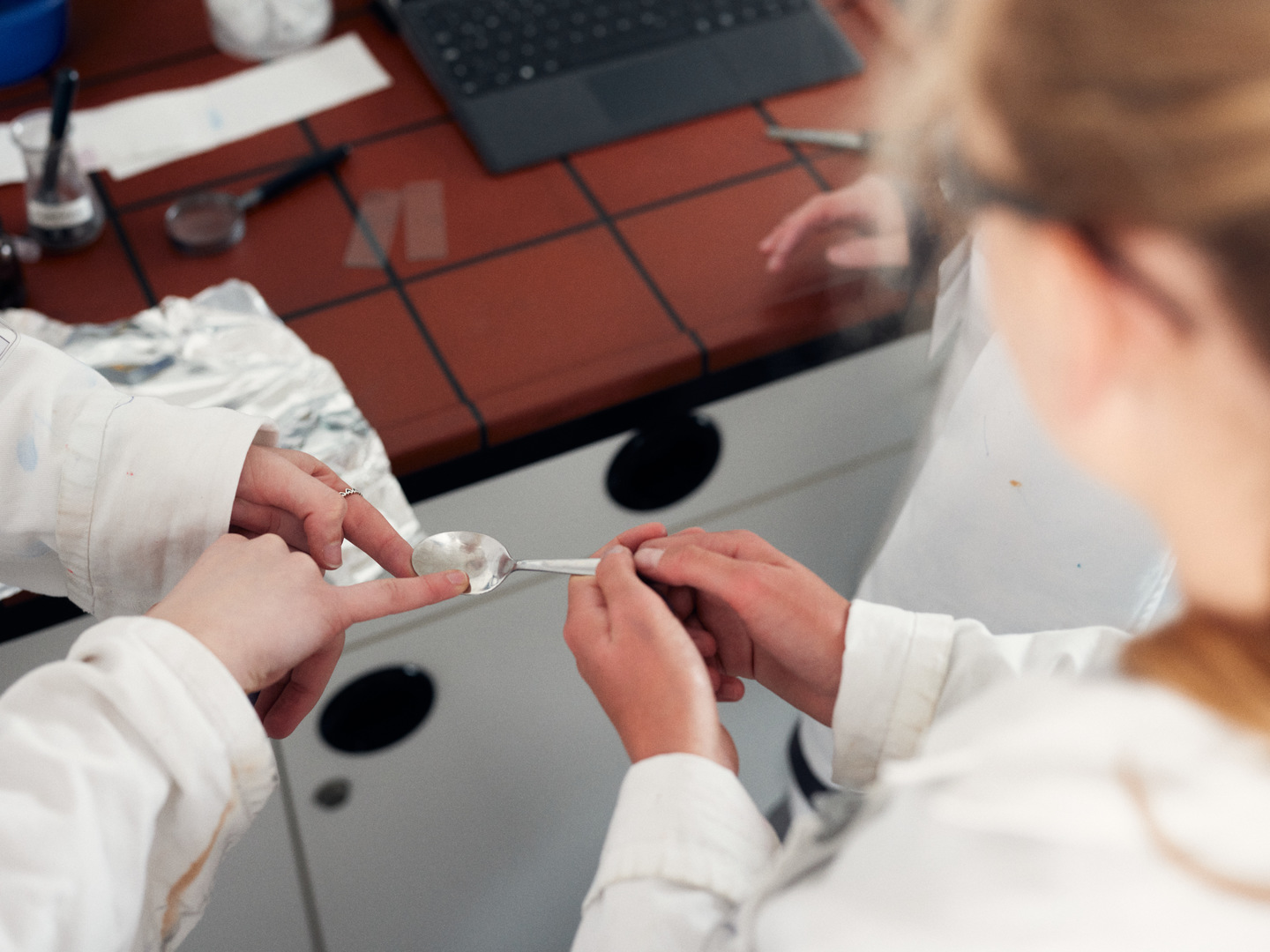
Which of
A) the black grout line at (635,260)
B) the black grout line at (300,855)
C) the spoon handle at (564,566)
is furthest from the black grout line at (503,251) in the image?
the black grout line at (300,855)

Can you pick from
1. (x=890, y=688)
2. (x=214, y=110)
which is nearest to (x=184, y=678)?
(x=890, y=688)

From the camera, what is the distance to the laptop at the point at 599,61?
41.3 inches

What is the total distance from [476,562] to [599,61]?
57cm

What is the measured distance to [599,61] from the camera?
1085 mm

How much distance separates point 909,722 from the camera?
0.65m

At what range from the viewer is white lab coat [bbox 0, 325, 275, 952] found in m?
0.50

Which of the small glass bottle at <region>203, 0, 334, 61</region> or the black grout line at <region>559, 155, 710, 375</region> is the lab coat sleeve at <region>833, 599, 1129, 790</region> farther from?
the small glass bottle at <region>203, 0, 334, 61</region>

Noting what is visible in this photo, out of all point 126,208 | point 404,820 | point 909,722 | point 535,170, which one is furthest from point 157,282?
point 909,722

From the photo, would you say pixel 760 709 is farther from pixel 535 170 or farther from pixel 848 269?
pixel 535 170

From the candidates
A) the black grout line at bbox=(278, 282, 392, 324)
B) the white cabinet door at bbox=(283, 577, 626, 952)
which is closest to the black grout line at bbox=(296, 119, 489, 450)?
the black grout line at bbox=(278, 282, 392, 324)

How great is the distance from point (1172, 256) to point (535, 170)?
2.61ft

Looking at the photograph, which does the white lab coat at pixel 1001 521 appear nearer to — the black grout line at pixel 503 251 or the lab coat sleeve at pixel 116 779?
the black grout line at pixel 503 251

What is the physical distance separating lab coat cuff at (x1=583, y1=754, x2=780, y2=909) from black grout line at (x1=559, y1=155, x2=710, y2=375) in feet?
1.42

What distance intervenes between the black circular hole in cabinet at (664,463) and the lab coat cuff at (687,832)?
0.44m
